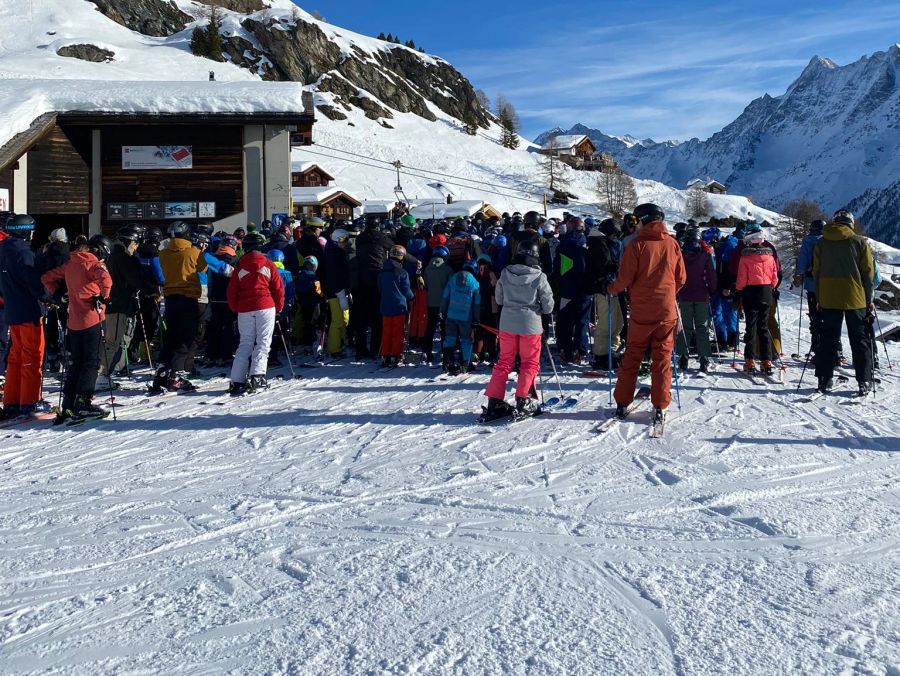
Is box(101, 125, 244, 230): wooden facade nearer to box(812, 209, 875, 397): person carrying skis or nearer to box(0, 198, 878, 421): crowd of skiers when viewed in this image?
box(0, 198, 878, 421): crowd of skiers

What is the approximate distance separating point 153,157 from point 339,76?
252ft

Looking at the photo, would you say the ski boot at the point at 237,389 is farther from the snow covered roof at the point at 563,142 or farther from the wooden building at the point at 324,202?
the snow covered roof at the point at 563,142

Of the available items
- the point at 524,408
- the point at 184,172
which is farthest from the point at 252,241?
the point at 184,172

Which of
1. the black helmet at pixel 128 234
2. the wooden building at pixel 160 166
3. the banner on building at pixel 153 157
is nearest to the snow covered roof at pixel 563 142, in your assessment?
the wooden building at pixel 160 166

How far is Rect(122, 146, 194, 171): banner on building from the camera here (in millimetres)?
19516

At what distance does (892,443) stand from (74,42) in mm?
80303

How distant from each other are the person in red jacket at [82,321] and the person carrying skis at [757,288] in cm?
705

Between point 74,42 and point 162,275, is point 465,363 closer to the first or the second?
point 162,275

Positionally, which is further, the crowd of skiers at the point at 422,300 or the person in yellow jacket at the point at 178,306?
the person in yellow jacket at the point at 178,306

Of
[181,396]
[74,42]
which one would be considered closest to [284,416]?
[181,396]

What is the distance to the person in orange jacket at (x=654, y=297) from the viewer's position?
6031 mm

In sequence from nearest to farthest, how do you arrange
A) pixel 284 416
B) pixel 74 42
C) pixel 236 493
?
pixel 236 493 → pixel 284 416 → pixel 74 42

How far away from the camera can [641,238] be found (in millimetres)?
6133

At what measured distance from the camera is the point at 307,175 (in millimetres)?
51719
